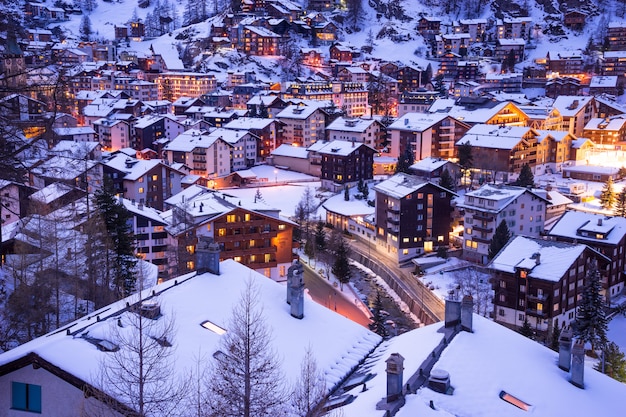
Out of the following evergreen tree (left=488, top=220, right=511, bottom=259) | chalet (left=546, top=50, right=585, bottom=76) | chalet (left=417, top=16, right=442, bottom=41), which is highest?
chalet (left=417, top=16, right=442, bottom=41)

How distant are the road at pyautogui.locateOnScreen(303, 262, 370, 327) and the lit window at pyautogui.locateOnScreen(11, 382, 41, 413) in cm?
2012

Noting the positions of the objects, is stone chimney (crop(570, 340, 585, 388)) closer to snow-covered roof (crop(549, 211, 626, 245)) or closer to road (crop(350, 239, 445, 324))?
road (crop(350, 239, 445, 324))

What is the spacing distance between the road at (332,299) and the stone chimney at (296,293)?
16.2m

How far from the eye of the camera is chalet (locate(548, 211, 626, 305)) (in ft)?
101

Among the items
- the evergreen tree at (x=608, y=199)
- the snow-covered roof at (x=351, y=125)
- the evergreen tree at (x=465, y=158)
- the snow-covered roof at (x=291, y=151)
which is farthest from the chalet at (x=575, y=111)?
the snow-covered roof at (x=291, y=151)

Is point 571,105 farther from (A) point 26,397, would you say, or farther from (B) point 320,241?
(A) point 26,397

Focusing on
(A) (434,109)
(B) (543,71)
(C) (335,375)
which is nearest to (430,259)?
(C) (335,375)

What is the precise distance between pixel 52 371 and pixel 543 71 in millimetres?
94368

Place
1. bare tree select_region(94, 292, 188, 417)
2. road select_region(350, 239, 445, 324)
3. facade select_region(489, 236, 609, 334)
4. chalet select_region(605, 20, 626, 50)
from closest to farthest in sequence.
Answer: bare tree select_region(94, 292, 188, 417) → facade select_region(489, 236, 609, 334) → road select_region(350, 239, 445, 324) → chalet select_region(605, 20, 626, 50)

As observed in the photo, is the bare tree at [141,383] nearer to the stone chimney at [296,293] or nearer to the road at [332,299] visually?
the stone chimney at [296,293]

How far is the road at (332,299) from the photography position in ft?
97.9

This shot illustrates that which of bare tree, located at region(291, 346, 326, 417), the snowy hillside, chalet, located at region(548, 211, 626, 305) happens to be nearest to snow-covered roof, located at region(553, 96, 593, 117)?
the snowy hillside

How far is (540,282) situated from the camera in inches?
1067

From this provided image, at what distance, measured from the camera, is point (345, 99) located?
8538 cm
